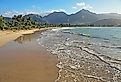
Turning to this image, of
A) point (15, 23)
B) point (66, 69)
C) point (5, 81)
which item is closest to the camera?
point (5, 81)

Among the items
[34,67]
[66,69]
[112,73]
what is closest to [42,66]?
[34,67]

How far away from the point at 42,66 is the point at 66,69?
76.8 inches

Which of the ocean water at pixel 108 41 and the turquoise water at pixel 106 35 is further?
the turquoise water at pixel 106 35

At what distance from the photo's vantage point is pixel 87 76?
13.3 meters

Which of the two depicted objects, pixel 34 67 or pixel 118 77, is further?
pixel 34 67

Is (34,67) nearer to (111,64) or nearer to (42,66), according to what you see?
(42,66)

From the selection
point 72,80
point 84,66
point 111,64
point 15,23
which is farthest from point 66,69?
point 15,23

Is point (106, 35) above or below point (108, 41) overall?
below

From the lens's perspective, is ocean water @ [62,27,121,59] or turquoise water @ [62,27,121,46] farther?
turquoise water @ [62,27,121,46]

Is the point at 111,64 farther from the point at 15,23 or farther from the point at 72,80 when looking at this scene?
the point at 15,23

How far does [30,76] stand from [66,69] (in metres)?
3.23

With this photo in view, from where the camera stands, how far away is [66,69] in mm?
15227

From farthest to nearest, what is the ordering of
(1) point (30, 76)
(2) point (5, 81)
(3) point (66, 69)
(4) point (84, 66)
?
(4) point (84, 66), (3) point (66, 69), (1) point (30, 76), (2) point (5, 81)

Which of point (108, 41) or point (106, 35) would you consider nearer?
point (108, 41)
